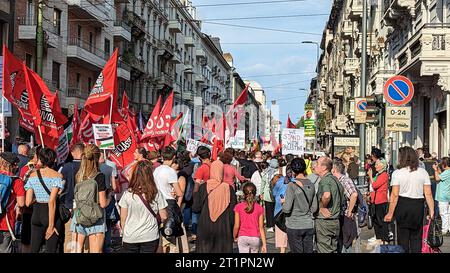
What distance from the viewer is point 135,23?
4872 centimetres

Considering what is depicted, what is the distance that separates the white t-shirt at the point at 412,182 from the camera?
9.24 m

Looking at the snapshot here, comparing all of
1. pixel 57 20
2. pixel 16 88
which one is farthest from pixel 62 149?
pixel 57 20

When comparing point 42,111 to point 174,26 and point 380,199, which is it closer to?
point 380,199

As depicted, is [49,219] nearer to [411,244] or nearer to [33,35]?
[411,244]

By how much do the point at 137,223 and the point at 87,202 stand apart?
3.02 feet

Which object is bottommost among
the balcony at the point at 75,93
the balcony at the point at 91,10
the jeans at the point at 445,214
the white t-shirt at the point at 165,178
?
the jeans at the point at 445,214

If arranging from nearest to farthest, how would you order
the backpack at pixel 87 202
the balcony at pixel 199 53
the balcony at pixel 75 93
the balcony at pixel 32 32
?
the backpack at pixel 87 202, the balcony at pixel 32 32, the balcony at pixel 75 93, the balcony at pixel 199 53

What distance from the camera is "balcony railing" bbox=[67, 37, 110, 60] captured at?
35.2m

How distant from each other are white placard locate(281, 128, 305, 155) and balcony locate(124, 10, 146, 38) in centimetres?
2685

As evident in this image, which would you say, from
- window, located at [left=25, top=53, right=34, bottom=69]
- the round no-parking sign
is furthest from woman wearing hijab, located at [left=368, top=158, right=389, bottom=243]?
window, located at [left=25, top=53, right=34, bottom=69]

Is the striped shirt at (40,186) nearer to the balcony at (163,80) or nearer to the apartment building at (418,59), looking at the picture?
the apartment building at (418,59)

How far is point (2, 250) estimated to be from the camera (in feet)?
26.6

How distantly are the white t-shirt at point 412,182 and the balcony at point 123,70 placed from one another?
112 feet

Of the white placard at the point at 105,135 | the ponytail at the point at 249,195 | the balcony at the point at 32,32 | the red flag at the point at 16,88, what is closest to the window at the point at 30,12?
the balcony at the point at 32,32
